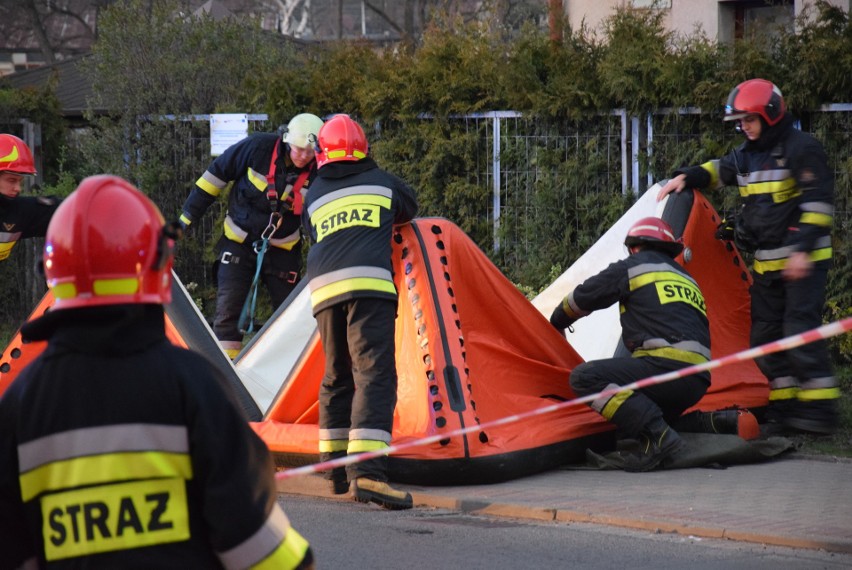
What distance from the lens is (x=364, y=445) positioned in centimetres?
633

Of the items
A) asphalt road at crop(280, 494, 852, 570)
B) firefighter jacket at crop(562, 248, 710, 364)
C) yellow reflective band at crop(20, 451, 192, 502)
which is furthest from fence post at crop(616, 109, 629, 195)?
yellow reflective band at crop(20, 451, 192, 502)

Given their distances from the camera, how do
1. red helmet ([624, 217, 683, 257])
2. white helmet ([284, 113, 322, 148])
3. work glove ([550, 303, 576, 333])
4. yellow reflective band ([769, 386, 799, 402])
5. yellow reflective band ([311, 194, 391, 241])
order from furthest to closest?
1. white helmet ([284, 113, 322, 148])
2. yellow reflective band ([769, 386, 799, 402])
3. work glove ([550, 303, 576, 333])
4. red helmet ([624, 217, 683, 257])
5. yellow reflective band ([311, 194, 391, 241])

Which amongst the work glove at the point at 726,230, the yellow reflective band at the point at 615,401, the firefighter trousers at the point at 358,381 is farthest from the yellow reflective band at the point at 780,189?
the firefighter trousers at the point at 358,381

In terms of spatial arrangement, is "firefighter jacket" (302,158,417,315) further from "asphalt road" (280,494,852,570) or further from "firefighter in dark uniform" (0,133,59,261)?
"firefighter in dark uniform" (0,133,59,261)

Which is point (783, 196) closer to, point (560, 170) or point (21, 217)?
point (560, 170)

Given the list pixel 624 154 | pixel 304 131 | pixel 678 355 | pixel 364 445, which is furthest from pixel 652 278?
Answer: pixel 624 154

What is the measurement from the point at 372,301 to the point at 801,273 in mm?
2952

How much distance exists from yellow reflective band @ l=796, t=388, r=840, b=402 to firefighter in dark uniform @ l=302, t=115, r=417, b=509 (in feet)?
9.32

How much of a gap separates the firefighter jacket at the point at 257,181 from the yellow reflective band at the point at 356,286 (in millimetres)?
2789

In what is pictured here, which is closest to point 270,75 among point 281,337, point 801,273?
point 281,337

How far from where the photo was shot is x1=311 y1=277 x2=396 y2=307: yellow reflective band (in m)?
6.47

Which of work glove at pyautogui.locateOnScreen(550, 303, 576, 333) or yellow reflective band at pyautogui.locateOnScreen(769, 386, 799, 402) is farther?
yellow reflective band at pyautogui.locateOnScreen(769, 386, 799, 402)

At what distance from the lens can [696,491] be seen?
21.4 feet

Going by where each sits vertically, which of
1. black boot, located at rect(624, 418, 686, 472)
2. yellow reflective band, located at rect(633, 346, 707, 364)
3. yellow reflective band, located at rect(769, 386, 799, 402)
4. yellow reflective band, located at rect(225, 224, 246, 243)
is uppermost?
yellow reflective band, located at rect(225, 224, 246, 243)
